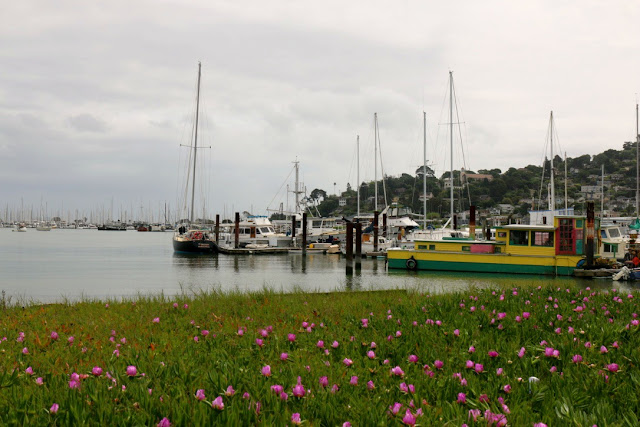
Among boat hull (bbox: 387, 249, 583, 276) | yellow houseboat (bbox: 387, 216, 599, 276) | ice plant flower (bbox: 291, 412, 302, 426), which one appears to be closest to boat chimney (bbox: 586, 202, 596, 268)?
yellow houseboat (bbox: 387, 216, 599, 276)

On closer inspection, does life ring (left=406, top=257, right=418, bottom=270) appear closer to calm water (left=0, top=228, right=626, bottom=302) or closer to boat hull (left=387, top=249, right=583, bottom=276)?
boat hull (left=387, top=249, right=583, bottom=276)

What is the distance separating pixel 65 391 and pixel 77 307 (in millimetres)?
8674

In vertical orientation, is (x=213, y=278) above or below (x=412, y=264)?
below

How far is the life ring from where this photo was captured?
38.9m

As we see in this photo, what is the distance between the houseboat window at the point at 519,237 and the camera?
117 ft

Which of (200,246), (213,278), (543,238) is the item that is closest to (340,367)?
(543,238)

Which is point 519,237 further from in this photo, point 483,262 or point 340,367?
point 340,367

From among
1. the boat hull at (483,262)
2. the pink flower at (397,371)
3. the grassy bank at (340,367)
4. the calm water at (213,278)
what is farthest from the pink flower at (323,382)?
the boat hull at (483,262)

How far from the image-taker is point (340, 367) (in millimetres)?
5664

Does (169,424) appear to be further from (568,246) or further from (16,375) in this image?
(568,246)

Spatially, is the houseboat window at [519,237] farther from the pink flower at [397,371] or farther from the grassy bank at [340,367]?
the pink flower at [397,371]

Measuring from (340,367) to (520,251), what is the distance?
32.1m

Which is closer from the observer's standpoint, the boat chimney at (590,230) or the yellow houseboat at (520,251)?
the boat chimney at (590,230)

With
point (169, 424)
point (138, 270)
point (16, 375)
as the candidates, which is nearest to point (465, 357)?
point (169, 424)
